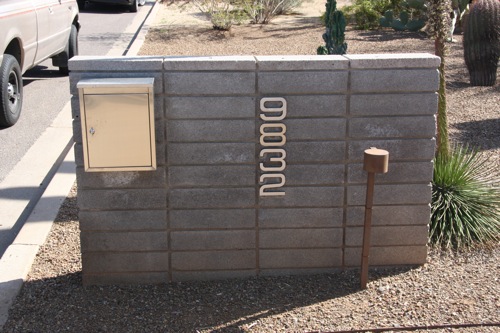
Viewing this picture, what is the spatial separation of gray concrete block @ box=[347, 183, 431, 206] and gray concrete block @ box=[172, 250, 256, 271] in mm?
732

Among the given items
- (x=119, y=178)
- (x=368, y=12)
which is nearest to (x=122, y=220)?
A: (x=119, y=178)

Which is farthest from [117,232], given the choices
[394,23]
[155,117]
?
[394,23]

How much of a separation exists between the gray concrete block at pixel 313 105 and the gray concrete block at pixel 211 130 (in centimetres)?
26

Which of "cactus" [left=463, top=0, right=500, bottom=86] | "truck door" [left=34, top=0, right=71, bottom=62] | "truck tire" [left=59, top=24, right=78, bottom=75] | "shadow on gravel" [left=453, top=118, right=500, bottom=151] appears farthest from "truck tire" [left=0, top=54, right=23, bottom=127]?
"cactus" [left=463, top=0, right=500, bottom=86]

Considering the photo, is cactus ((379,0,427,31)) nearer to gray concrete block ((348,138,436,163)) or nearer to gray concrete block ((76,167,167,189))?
gray concrete block ((348,138,436,163))

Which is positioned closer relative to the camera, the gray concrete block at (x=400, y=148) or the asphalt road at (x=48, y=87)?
the gray concrete block at (x=400, y=148)

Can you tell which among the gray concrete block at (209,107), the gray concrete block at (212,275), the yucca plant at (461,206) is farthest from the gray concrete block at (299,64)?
the yucca plant at (461,206)

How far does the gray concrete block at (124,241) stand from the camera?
443 cm

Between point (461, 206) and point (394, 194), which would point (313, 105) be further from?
point (461, 206)

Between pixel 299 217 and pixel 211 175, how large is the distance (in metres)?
0.62

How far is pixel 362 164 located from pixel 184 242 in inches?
47.4

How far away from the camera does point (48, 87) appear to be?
1113 centimetres

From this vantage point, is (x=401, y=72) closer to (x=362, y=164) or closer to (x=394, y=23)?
(x=362, y=164)

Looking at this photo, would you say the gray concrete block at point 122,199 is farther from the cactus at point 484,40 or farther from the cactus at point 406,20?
the cactus at point 406,20
